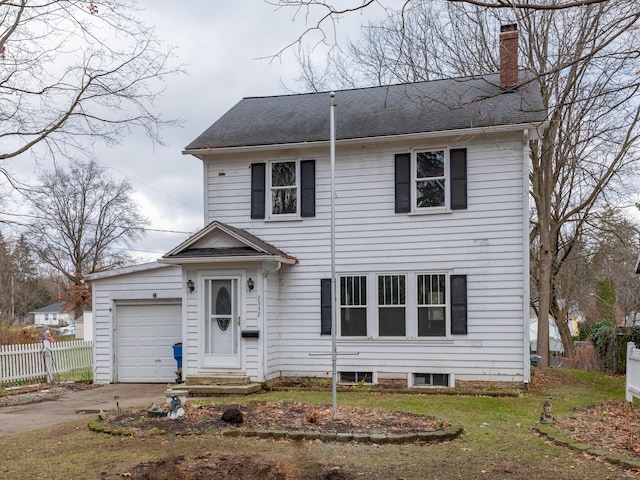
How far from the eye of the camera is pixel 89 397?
13805 millimetres

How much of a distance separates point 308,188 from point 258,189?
124cm

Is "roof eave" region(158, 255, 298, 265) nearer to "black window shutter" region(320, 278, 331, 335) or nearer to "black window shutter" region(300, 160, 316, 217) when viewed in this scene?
"black window shutter" region(320, 278, 331, 335)

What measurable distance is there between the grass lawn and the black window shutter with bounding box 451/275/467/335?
3.31 m

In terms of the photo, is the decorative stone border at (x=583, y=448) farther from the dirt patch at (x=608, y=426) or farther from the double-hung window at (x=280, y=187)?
the double-hung window at (x=280, y=187)

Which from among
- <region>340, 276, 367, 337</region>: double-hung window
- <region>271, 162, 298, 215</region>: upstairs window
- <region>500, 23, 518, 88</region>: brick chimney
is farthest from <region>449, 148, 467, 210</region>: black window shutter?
<region>271, 162, 298, 215</region>: upstairs window

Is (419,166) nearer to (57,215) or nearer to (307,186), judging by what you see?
(307,186)

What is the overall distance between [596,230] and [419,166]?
13.5 metres

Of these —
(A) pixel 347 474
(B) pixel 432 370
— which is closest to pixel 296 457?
(A) pixel 347 474

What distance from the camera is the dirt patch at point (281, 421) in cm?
887

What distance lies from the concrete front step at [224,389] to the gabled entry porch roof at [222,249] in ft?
8.82

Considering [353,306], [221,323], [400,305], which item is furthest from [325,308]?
[221,323]

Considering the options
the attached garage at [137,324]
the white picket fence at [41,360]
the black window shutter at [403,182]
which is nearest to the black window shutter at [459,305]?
the black window shutter at [403,182]

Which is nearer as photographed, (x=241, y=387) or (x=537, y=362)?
(x=241, y=387)

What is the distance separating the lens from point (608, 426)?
30.7 ft
